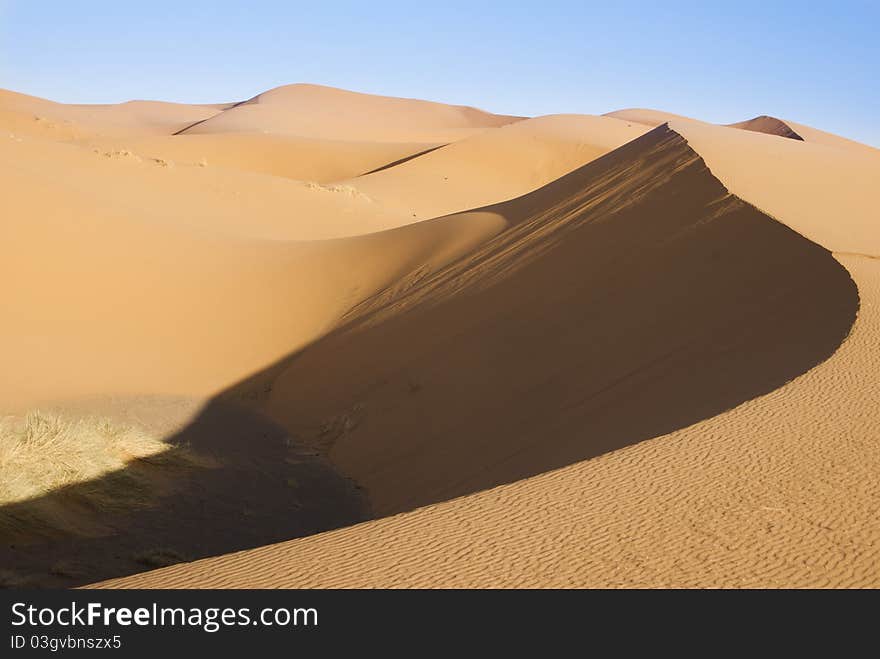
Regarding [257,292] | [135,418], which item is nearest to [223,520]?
[135,418]

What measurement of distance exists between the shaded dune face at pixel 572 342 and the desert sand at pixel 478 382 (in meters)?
0.04

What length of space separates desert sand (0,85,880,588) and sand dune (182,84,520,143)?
154 ft

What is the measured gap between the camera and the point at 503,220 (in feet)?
54.2

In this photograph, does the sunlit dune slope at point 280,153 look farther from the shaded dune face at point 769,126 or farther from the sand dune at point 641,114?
the sand dune at point 641,114

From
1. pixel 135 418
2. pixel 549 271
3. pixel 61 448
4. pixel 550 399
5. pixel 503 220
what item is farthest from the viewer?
pixel 503 220

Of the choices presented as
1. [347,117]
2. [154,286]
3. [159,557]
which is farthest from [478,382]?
[347,117]

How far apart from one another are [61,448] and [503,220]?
10194 millimetres

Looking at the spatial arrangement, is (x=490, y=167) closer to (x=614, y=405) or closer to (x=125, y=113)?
(x=614, y=405)

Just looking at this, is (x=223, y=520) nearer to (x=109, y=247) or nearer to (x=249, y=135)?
(x=109, y=247)

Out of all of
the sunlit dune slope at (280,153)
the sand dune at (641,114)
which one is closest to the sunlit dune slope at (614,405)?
the sunlit dune slope at (280,153)

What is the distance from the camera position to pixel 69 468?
7.71 metres

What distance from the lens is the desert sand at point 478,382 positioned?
4.20 meters

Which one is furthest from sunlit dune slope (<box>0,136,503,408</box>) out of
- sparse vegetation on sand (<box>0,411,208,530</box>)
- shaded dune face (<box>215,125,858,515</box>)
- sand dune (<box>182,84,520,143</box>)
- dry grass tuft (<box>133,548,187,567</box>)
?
sand dune (<box>182,84,520,143</box>)
